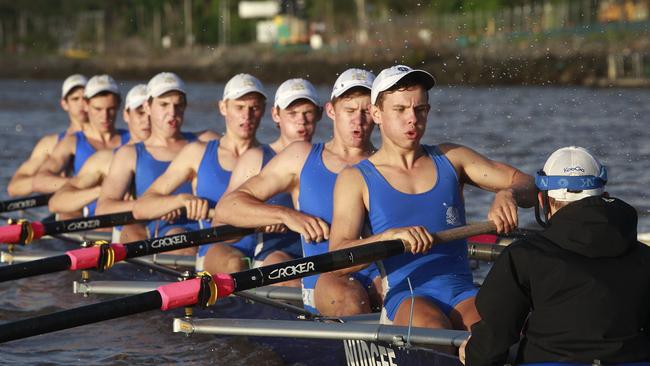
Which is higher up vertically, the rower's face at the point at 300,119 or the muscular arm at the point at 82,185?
the rower's face at the point at 300,119

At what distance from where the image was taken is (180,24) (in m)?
106

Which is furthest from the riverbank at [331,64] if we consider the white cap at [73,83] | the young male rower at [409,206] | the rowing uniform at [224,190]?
the young male rower at [409,206]

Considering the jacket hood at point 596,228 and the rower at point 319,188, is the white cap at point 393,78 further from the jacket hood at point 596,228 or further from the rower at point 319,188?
the jacket hood at point 596,228

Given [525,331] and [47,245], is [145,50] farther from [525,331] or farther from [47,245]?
[525,331]

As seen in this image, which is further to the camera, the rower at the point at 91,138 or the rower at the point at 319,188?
the rower at the point at 91,138

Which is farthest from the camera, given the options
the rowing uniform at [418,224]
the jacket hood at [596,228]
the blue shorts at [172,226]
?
the blue shorts at [172,226]

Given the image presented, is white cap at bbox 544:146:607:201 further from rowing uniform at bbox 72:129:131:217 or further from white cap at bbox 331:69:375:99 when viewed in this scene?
rowing uniform at bbox 72:129:131:217

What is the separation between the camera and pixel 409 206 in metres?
5.99

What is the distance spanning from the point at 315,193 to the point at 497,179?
1.19 meters

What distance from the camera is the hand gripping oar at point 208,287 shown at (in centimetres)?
532

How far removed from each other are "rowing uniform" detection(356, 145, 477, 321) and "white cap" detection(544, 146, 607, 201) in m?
1.58

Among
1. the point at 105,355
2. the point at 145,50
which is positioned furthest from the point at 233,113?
the point at 145,50

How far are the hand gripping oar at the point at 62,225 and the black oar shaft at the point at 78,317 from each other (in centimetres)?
360

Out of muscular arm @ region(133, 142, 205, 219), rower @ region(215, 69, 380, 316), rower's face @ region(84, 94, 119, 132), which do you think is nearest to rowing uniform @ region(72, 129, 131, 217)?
rower's face @ region(84, 94, 119, 132)
